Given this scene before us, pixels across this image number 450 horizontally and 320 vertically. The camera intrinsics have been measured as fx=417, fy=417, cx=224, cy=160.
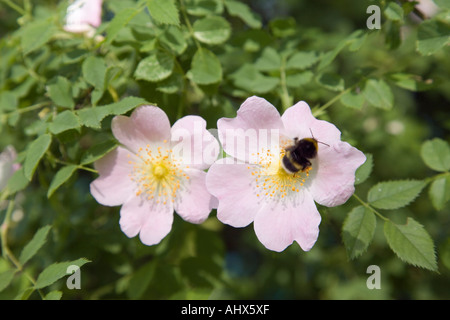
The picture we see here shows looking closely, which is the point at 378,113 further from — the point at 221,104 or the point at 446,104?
the point at 221,104

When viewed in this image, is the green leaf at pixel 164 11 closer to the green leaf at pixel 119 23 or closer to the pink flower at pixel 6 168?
the green leaf at pixel 119 23

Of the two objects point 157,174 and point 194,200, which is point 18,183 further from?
point 194,200

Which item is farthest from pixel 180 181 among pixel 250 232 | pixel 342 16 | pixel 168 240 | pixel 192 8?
pixel 342 16

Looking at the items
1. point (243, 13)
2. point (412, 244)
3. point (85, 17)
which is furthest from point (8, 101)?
point (412, 244)

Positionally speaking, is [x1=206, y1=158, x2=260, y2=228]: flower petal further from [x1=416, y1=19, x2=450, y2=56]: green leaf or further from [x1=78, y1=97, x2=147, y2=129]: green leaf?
[x1=416, y1=19, x2=450, y2=56]: green leaf

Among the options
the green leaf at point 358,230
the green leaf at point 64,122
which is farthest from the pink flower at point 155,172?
the green leaf at point 358,230

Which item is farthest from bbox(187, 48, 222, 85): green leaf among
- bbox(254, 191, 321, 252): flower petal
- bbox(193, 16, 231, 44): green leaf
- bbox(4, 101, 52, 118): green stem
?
bbox(4, 101, 52, 118): green stem
